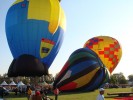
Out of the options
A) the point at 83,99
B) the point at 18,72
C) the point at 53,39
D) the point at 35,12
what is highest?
the point at 35,12

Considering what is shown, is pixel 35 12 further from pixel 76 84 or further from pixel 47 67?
pixel 76 84

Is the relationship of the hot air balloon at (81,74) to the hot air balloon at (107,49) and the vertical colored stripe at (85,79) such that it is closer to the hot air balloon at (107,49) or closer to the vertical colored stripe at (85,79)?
the vertical colored stripe at (85,79)

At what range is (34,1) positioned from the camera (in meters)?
25.8

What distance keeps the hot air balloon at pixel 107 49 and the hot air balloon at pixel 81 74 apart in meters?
8.72

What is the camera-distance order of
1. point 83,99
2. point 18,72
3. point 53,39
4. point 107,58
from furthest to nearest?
1. point 107,58
2. point 53,39
3. point 18,72
4. point 83,99

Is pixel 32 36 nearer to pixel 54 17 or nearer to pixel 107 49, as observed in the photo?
pixel 54 17

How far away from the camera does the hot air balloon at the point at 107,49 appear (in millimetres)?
35281

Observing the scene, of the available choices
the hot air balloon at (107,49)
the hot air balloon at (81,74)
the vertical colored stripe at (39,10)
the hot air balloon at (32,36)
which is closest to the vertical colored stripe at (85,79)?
the hot air balloon at (81,74)

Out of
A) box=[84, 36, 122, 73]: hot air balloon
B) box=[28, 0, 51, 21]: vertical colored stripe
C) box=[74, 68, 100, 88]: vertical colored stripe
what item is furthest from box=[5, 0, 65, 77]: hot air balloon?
box=[84, 36, 122, 73]: hot air balloon

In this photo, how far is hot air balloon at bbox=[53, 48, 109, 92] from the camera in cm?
2523

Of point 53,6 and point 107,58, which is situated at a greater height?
point 53,6

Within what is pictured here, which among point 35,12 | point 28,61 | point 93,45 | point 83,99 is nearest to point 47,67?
point 28,61

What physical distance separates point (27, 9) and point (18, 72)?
555cm

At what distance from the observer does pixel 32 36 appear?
24938 mm
